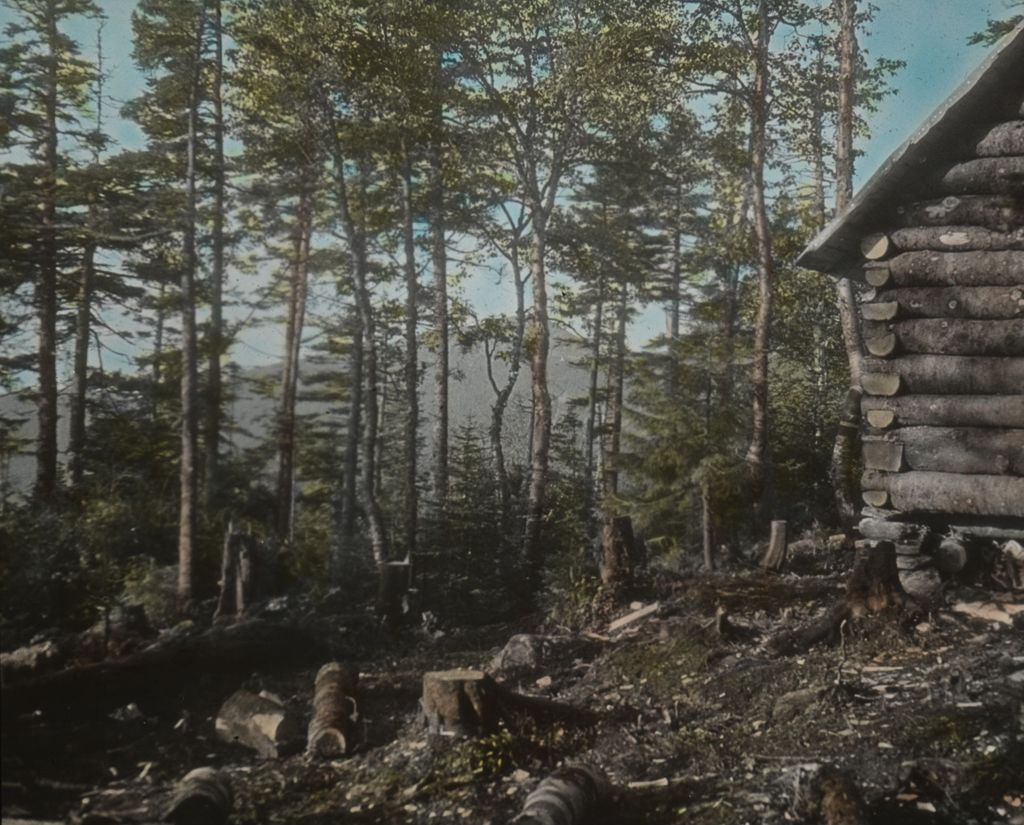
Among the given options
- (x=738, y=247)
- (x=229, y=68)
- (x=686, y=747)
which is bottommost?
(x=686, y=747)

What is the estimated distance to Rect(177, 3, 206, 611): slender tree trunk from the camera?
13.1ft

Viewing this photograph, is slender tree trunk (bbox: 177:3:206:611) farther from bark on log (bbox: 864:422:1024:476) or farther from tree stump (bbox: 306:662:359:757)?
bark on log (bbox: 864:422:1024:476)

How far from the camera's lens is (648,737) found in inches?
201

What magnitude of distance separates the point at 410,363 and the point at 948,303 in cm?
555

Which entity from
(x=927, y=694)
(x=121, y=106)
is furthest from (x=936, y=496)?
(x=121, y=106)

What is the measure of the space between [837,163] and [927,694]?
833 centimetres

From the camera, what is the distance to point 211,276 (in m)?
4.05

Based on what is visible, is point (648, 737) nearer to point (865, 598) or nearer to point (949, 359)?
point (865, 598)

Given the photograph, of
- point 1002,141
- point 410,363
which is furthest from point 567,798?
point 1002,141

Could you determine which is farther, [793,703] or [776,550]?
[776,550]

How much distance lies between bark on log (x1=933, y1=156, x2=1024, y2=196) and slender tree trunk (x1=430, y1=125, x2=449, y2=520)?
4.65m

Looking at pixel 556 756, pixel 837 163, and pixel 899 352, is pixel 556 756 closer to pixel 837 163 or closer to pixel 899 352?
pixel 899 352

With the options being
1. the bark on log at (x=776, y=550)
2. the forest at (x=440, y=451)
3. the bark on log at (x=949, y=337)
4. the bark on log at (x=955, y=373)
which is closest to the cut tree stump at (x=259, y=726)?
the forest at (x=440, y=451)

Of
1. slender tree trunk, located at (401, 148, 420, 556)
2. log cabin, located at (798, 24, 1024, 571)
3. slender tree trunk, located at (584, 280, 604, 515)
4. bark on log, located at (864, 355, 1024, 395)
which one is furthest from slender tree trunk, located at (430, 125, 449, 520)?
bark on log, located at (864, 355, 1024, 395)
